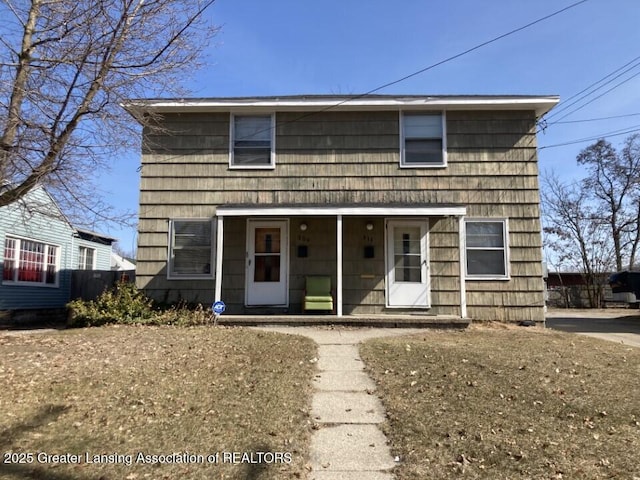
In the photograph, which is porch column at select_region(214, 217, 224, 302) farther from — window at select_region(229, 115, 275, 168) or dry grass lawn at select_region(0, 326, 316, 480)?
dry grass lawn at select_region(0, 326, 316, 480)

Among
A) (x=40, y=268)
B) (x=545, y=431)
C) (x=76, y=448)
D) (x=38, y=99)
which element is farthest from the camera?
(x=40, y=268)

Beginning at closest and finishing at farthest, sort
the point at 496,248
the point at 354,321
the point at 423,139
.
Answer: the point at 354,321 < the point at 496,248 < the point at 423,139

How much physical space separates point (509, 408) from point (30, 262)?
16.0 metres

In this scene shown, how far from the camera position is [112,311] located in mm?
9766

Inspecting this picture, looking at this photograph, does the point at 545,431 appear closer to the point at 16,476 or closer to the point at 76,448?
the point at 76,448

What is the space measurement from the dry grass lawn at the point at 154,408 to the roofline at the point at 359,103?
18.6ft

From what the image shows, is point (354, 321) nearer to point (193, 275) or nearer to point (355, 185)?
point (355, 185)

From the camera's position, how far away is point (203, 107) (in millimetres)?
10898

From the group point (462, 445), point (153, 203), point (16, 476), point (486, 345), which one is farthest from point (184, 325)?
point (462, 445)

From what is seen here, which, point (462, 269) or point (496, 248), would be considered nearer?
point (462, 269)

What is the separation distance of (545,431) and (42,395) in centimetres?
483

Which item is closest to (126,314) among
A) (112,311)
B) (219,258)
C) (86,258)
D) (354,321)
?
(112,311)

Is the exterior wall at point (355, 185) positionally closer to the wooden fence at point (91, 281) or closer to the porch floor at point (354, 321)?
the porch floor at point (354, 321)

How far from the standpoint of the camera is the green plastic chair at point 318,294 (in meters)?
10.1
